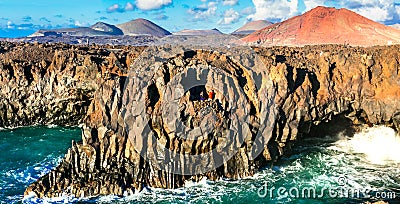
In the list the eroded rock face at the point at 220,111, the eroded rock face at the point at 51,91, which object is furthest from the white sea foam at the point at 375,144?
the eroded rock face at the point at 51,91

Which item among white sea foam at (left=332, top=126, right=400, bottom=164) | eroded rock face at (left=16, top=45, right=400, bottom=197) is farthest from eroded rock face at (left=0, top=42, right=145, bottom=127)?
white sea foam at (left=332, top=126, right=400, bottom=164)

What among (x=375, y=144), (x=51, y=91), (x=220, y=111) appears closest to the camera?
(x=220, y=111)

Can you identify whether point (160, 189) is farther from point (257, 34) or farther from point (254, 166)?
point (257, 34)

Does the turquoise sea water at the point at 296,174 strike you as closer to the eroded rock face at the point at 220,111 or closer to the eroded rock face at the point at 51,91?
the eroded rock face at the point at 220,111

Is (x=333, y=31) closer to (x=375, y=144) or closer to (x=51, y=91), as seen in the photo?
(x=375, y=144)

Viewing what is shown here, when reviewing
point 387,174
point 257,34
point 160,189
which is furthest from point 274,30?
point 160,189

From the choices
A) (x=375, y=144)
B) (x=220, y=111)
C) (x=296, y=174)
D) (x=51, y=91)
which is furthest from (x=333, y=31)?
(x=51, y=91)

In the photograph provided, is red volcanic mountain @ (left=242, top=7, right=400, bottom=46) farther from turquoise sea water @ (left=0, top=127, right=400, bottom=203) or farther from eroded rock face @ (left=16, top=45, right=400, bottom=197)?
turquoise sea water @ (left=0, top=127, right=400, bottom=203)
